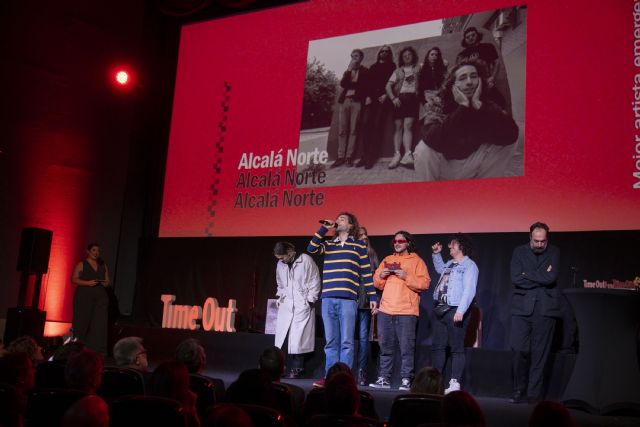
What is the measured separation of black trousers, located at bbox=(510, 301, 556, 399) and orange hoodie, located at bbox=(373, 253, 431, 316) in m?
0.93

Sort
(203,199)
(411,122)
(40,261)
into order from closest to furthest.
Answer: (411,122) → (40,261) → (203,199)

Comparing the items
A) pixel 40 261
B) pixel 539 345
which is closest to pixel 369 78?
pixel 539 345

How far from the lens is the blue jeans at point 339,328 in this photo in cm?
669

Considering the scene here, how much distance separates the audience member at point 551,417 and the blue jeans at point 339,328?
434cm

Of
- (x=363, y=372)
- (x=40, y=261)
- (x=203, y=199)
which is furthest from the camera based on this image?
(x=203, y=199)

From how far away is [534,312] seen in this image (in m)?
6.07

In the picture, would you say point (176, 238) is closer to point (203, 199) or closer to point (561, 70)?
point (203, 199)

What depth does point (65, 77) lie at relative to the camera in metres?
10.2

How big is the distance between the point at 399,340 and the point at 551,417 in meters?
4.41

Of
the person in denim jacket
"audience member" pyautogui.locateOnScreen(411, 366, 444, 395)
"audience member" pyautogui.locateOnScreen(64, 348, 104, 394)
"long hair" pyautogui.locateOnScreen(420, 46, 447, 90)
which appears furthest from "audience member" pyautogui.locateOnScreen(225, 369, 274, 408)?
"long hair" pyautogui.locateOnScreen(420, 46, 447, 90)

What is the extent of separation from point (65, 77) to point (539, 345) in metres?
7.35

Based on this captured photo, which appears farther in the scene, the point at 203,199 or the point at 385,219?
the point at 203,199

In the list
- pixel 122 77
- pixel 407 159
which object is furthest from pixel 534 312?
pixel 122 77

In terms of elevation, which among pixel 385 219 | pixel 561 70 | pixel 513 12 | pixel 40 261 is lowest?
pixel 40 261
